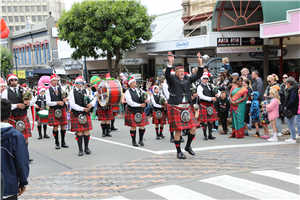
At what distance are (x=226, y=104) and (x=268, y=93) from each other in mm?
1356

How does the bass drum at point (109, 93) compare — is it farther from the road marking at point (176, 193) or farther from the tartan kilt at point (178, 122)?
the road marking at point (176, 193)

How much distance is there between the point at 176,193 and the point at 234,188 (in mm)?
942

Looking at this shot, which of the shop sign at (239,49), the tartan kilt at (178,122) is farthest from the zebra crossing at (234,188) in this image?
the shop sign at (239,49)

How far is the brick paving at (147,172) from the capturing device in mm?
5254

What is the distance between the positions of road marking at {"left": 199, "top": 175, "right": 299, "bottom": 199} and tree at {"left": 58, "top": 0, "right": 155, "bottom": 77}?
16395 mm

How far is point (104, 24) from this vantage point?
2105cm

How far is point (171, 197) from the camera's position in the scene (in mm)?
4703

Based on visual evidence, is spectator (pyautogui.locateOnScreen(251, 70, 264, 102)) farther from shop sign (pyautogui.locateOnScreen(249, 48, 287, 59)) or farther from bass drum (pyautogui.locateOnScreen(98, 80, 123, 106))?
shop sign (pyautogui.locateOnScreen(249, 48, 287, 59))

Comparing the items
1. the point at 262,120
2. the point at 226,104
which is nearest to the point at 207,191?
the point at 262,120

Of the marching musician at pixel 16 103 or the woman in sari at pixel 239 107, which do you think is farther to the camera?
the woman in sari at pixel 239 107

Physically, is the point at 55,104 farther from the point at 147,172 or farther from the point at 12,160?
the point at 12,160

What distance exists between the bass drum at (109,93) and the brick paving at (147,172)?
9.58 feet

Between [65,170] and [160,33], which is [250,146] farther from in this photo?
[160,33]

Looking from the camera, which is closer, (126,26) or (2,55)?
(126,26)
